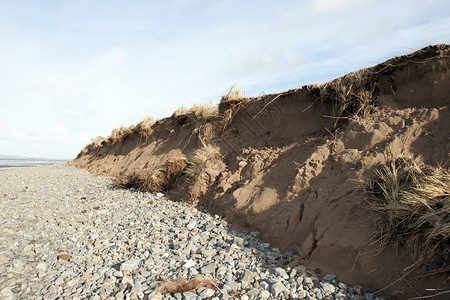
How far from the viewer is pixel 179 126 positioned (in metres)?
11.1

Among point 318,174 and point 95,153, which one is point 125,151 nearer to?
point 95,153

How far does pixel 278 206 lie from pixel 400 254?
82.1 inches

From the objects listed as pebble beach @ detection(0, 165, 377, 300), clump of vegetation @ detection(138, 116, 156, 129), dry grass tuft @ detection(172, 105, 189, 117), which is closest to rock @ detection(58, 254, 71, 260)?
pebble beach @ detection(0, 165, 377, 300)

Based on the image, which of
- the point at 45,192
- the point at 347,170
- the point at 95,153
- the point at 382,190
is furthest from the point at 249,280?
the point at 95,153

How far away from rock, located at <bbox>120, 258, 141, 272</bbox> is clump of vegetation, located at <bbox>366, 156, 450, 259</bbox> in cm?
294

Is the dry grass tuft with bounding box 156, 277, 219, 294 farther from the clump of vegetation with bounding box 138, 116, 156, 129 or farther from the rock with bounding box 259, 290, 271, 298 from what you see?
the clump of vegetation with bounding box 138, 116, 156, 129

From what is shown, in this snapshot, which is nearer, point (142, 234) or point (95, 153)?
point (142, 234)

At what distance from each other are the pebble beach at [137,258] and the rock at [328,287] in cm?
1

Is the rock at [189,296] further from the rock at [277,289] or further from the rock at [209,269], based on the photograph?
the rock at [277,289]

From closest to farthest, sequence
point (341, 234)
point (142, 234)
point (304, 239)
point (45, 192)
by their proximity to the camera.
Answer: point (341, 234) < point (304, 239) < point (142, 234) < point (45, 192)

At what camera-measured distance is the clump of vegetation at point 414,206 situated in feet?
9.55

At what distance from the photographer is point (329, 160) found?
5016 millimetres

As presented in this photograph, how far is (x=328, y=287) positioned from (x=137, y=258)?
7.85 ft

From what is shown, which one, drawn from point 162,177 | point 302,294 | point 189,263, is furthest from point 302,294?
point 162,177
